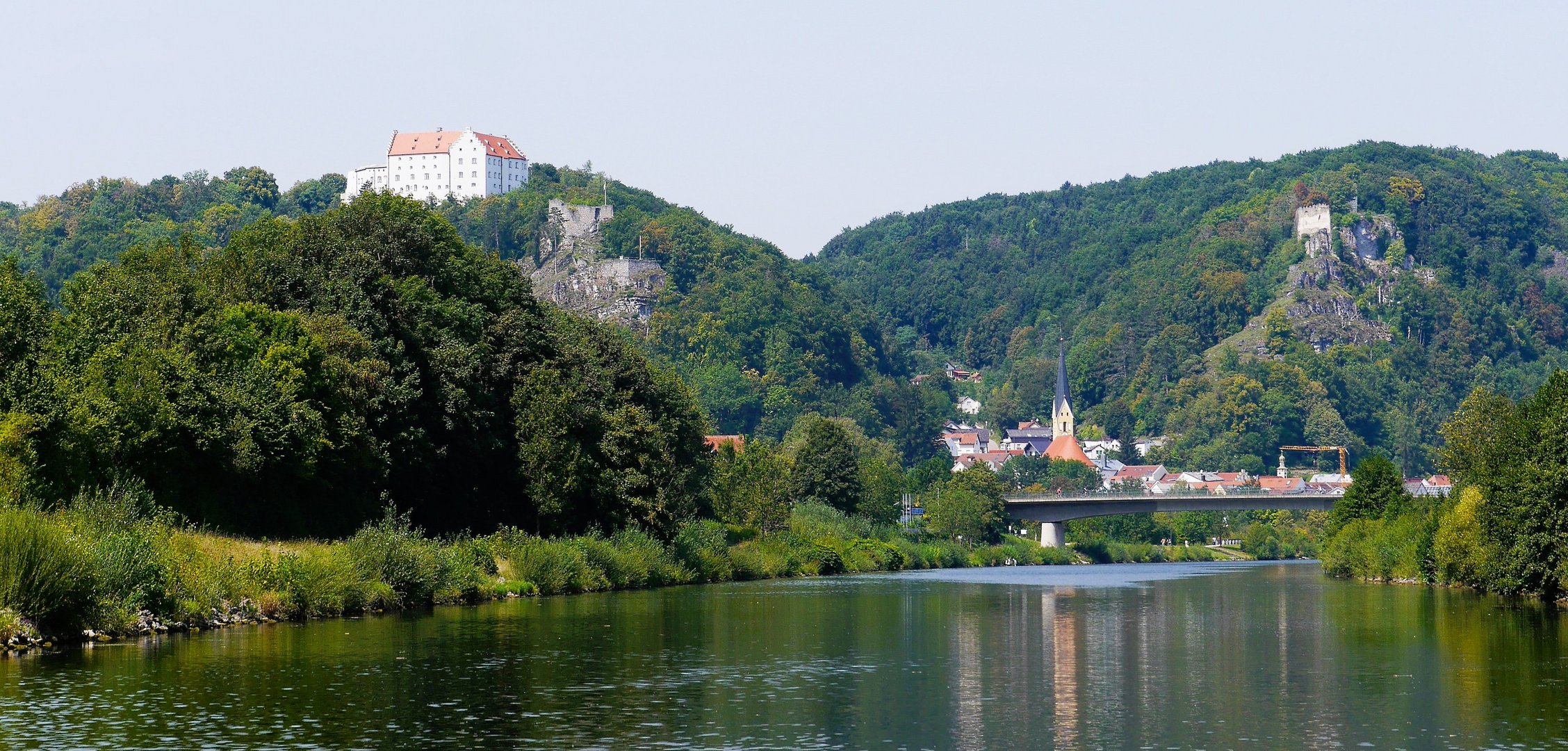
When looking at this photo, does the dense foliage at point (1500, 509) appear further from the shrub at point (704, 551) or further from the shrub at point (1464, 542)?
the shrub at point (704, 551)

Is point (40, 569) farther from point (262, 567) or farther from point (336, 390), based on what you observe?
point (336, 390)

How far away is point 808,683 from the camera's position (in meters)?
31.2

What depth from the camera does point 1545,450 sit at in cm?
5628

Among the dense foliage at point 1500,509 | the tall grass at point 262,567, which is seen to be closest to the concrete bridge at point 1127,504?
the dense foliage at point 1500,509

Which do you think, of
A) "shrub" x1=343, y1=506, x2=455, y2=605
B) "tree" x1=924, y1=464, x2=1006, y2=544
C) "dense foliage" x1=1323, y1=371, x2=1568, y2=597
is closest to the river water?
"shrub" x1=343, y1=506, x2=455, y2=605

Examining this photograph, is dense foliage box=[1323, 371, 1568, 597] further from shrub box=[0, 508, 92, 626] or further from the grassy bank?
shrub box=[0, 508, 92, 626]

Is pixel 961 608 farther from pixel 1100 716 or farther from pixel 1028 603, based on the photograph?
pixel 1100 716

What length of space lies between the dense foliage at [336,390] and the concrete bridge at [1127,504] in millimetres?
61320

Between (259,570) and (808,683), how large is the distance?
19190mm

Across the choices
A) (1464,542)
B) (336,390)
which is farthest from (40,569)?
(1464,542)

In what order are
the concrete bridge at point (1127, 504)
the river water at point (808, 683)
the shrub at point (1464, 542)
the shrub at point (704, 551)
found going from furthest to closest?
the concrete bridge at point (1127, 504) < the shrub at point (704, 551) < the shrub at point (1464, 542) < the river water at point (808, 683)

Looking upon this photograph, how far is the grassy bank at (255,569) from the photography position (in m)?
33.4

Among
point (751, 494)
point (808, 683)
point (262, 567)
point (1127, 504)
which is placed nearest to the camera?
point (808, 683)

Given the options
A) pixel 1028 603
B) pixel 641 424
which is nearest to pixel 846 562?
pixel 641 424
